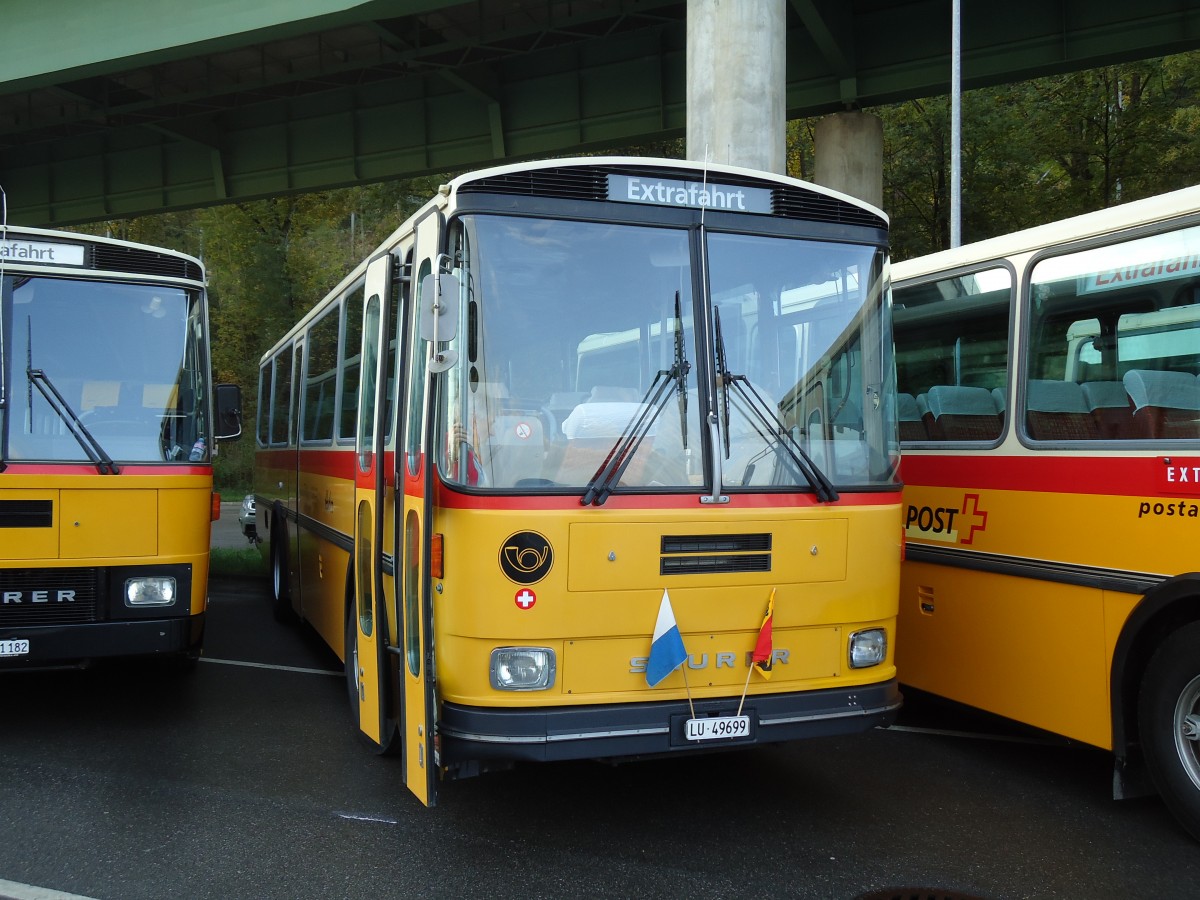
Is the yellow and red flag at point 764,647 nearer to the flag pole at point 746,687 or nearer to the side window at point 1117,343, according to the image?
the flag pole at point 746,687

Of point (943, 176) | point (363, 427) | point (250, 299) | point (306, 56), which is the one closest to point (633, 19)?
point (306, 56)

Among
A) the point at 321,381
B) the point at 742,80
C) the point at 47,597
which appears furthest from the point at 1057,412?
the point at 742,80

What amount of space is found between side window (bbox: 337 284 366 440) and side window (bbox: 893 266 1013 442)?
3.40 metres

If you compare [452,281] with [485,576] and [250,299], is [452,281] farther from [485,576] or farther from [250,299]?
[250,299]

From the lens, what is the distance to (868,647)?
531cm

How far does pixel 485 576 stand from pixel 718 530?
1.04 meters

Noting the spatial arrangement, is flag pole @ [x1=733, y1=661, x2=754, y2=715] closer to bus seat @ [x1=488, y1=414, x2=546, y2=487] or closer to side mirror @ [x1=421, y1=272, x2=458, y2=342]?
bus seat @ [x1=488, y1=414, x2=546, y2=487]

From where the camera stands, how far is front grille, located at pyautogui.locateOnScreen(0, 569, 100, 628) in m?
6.63

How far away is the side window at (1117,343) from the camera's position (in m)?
5.21

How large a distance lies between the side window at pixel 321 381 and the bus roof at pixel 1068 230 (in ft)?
13.4

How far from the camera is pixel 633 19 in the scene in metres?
15.8

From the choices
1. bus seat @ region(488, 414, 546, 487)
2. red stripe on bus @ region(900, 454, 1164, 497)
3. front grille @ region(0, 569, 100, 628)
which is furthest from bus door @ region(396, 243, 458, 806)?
red stripe on bus @ region(900, 454, 1164, 497)

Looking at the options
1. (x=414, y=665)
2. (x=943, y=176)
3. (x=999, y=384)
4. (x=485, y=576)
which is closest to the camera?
(x=485, y=576)

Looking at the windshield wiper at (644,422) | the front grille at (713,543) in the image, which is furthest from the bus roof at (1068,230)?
the front grille at (713,543)
